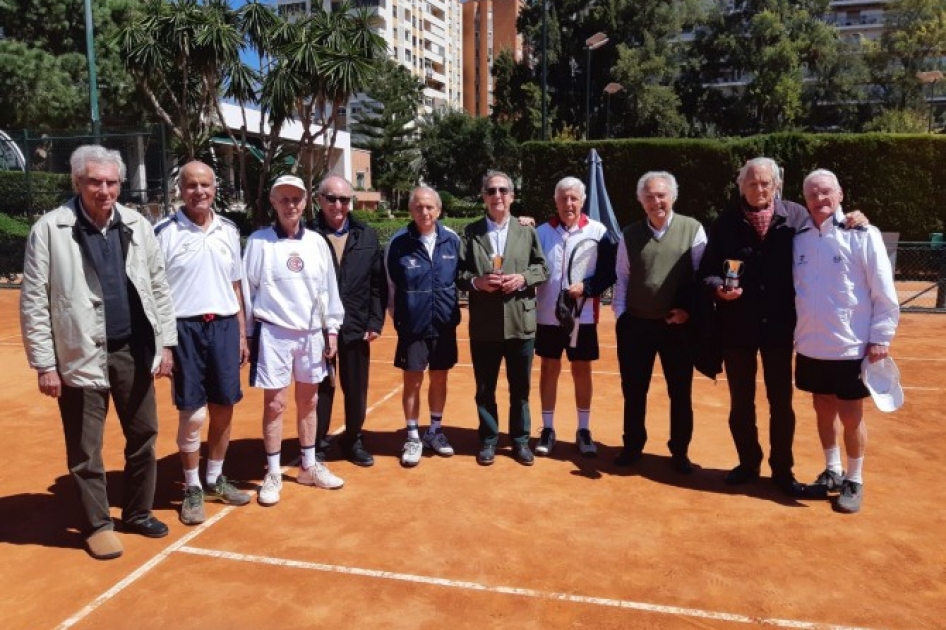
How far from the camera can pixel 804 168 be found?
64.3ft

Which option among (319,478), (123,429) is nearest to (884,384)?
(319,478)

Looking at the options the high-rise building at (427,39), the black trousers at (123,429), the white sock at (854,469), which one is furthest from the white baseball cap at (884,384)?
the high-rise building at (427,39)

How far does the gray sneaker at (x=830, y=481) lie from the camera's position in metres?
4.87

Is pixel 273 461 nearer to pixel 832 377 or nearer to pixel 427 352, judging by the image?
pixel 427 352

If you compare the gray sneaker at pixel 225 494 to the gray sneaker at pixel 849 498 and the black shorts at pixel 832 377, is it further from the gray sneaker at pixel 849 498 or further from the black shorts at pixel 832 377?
the gray sneaker at pixel 849 498

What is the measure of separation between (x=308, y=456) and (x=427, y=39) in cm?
8469

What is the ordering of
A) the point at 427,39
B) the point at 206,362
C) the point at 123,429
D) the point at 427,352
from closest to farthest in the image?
the point at 123,429 → the point at 206,362 → the point at 427,352 → the point at 427,39

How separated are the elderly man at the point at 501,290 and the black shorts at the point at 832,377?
5.93ft

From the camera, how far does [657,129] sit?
4344 centimetres

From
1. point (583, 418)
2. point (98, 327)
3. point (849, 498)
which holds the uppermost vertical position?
point (98, 327)

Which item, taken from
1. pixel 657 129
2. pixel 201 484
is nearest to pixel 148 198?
pixel 201 484

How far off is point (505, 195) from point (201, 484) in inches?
114

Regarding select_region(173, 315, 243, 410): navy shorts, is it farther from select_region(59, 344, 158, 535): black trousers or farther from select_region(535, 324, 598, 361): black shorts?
select_region(535, 324, 598, 361): black shorts

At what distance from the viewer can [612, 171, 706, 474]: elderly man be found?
5.00 meters
